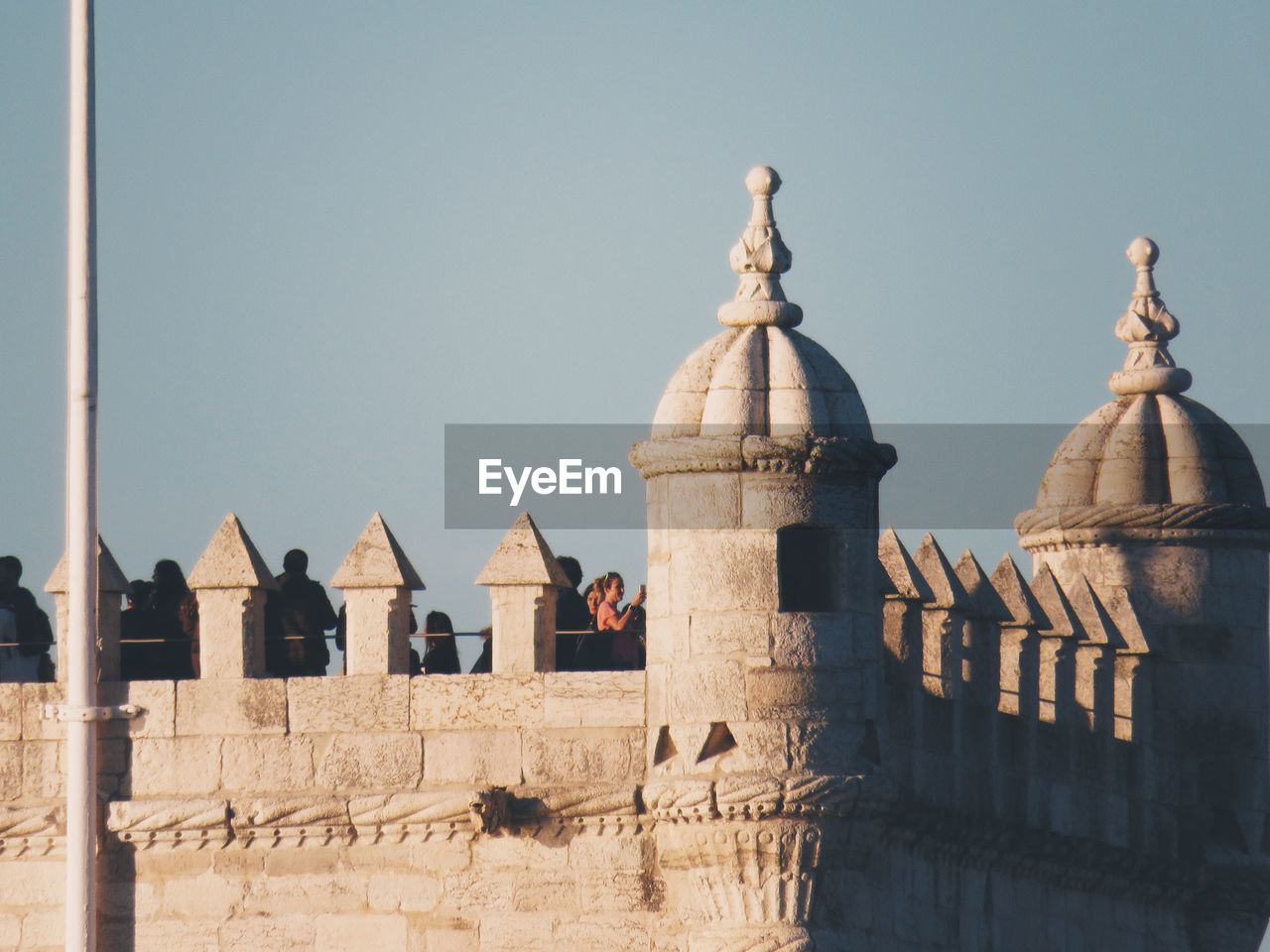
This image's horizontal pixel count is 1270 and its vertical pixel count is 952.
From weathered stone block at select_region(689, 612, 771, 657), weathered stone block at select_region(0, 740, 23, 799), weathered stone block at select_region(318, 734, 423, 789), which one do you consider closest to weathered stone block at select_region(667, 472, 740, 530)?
weathered stone block at select_region(689, 612, 771, 657)

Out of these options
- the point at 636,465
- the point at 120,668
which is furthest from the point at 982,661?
the point at 120,668

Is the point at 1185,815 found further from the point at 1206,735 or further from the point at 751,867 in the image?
the point at 751,867

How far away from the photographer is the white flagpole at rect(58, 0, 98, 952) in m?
29.7

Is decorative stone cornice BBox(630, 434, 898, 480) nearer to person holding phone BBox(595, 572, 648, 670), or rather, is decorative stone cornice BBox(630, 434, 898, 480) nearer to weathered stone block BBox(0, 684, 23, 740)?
person holding phone BBox(595, 572, 648, 670)

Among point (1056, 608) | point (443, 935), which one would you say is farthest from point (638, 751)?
point (1056, 608)

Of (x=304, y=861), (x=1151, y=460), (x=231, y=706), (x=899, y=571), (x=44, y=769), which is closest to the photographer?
(x=304, y=861)

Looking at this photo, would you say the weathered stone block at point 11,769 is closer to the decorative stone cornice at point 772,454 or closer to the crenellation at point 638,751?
the crenellation at point 638,751

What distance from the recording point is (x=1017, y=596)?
1318 inches

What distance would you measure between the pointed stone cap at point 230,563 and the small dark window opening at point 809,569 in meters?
3.72

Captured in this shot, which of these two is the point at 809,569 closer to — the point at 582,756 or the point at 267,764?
the point at 582,756

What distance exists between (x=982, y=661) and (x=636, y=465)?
4098 millimetres

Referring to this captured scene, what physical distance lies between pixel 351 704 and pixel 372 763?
43 cm

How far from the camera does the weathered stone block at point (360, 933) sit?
29766mm

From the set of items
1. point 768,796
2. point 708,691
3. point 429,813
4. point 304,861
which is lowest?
point 304,861
